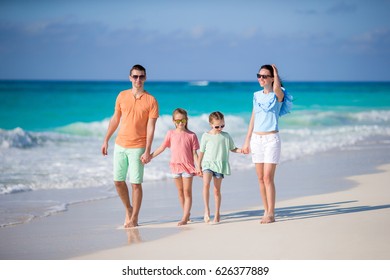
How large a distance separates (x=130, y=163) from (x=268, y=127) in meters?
1.22

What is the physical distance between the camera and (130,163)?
5828mm

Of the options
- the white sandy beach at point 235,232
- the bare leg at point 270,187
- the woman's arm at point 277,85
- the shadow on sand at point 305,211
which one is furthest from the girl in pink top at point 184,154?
the woman's arm at point 277,85

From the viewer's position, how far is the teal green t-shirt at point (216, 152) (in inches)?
232

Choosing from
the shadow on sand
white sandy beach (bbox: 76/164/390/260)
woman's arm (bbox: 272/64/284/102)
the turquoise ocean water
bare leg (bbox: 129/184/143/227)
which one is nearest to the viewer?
white sandy beach (bbox: 76/164/390/260)

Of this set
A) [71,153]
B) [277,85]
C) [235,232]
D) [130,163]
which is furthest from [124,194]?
[71,153]

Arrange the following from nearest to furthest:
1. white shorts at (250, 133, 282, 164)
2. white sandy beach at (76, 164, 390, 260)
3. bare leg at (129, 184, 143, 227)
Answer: white sandy beach at (76, 164, 390, 260) < white shorts at (250, 133, 282, 164) < bare leg at (129, 184, 143, 227)

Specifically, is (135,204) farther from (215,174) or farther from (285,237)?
(285,237)

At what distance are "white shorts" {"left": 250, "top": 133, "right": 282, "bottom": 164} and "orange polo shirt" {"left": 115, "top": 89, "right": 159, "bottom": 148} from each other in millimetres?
892

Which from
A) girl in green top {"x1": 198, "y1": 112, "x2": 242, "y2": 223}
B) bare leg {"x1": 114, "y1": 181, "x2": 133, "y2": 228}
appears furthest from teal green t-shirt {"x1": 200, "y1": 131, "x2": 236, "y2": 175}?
bare leg {"x1": 114, "y1": 181, "x2": 133, "y2": 228}

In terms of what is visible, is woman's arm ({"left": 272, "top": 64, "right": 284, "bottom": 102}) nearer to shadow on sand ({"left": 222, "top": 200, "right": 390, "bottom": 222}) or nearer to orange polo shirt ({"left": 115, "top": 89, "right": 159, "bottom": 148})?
orange polo shirt ({"left": 115, "top": 89, "right": 159, "bottom": 148})

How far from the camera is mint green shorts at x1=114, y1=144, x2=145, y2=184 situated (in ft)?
19.0

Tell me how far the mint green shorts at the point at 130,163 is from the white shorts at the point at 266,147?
3.19 ft

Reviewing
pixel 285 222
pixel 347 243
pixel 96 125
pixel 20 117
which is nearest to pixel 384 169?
pixel 285 222

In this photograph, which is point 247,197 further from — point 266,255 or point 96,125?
point 96,125
